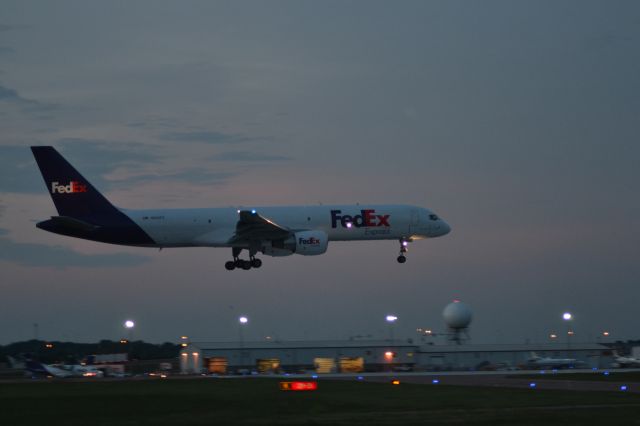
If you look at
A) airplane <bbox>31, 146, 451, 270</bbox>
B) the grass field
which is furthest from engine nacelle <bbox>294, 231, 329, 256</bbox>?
the grass field

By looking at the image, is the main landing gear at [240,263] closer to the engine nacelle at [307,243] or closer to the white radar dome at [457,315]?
the engine nacelle at [307,243]

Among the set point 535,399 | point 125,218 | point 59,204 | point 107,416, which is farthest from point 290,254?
point 107,416

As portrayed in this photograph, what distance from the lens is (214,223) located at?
6969 centimetres

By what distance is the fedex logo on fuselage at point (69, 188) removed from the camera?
228ft

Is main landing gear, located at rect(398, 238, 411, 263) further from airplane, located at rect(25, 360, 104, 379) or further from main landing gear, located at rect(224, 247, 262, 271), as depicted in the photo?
airplane, located at rect(25, 360, 104, 379)

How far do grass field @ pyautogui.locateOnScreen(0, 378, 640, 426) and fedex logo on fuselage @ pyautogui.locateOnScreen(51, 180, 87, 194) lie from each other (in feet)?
65.3

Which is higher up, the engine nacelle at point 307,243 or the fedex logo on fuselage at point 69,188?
the fedex logo on fuselage at point 69,188

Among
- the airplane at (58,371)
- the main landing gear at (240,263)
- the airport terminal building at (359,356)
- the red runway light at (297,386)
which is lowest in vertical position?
the red runway light at (297,386)

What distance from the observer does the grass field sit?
3438 centimetres

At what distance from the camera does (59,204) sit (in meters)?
69.5

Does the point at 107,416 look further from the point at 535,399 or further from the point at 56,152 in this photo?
the point at 56,152

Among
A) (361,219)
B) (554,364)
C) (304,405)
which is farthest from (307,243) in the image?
(554,364)

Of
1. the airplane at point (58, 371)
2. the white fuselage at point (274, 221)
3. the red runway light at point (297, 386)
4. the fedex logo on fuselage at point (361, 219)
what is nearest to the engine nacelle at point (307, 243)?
the white fuselage at point (274, 221)

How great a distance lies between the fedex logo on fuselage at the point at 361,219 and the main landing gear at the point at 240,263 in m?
6.89
